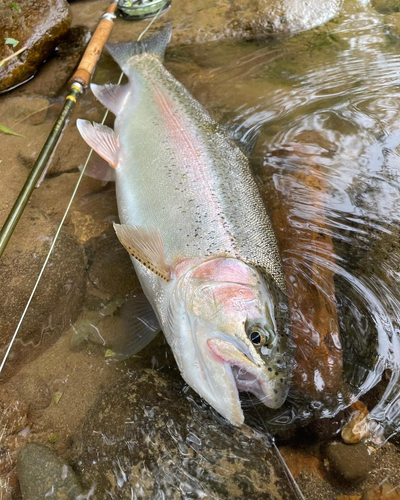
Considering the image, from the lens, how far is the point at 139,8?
5289 mm

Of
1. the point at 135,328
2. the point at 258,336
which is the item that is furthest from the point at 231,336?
the point at 135,328

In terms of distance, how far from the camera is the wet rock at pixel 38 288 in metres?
2.70

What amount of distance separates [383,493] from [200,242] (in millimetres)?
1796

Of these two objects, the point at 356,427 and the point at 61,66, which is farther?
the point at 61,66

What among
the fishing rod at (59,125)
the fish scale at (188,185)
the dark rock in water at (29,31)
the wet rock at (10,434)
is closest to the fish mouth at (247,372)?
the fish scale at (188,185)

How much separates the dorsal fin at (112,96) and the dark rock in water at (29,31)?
4.58 ft

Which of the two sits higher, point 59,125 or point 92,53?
point 92,53

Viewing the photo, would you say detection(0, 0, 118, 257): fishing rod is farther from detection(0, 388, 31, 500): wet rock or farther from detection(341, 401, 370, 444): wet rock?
detection(341, 401, 370, 444): wet rock

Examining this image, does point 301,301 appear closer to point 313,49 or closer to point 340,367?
point 340,367

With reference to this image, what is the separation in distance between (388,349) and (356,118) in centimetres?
250

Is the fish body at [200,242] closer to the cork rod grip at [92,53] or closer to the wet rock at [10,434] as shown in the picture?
the cork rod grip at [92,53]

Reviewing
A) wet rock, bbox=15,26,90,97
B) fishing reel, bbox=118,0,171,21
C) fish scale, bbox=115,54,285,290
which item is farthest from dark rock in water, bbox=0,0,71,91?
fish scale, bbox=115,54,285,290

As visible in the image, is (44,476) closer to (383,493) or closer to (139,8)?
(383,493)

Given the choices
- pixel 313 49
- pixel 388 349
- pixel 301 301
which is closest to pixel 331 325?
pixel 301 301
